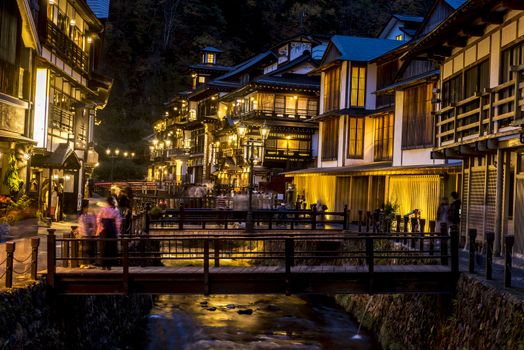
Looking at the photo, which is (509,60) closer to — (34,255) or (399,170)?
(399,170)

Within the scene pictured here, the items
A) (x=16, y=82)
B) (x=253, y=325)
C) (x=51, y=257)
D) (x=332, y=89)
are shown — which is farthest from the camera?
(x=332, y=89)

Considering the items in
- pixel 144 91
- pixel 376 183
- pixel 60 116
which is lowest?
pixel 376 183

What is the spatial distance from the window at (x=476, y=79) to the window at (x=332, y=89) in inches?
820

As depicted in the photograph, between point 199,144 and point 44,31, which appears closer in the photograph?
point 44,31

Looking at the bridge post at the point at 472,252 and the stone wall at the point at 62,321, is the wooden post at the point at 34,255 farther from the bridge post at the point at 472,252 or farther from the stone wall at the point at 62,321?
the bridge post at the point at 472,252

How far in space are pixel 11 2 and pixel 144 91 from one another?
75203 mm

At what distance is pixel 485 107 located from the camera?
17953 mm

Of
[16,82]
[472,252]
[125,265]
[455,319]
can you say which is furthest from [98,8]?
[455,319]

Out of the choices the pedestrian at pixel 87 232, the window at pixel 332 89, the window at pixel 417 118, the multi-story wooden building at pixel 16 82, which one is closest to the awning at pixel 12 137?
the multi-story wooden building at pixel 16 82

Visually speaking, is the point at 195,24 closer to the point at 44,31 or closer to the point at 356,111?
the point at 356,111

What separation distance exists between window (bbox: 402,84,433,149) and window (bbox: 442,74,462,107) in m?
5.67

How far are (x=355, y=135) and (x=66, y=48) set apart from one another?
19323mm

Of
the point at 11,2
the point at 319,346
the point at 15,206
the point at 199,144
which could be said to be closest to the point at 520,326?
the point at 319,346

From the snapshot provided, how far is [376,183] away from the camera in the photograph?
36.8m
